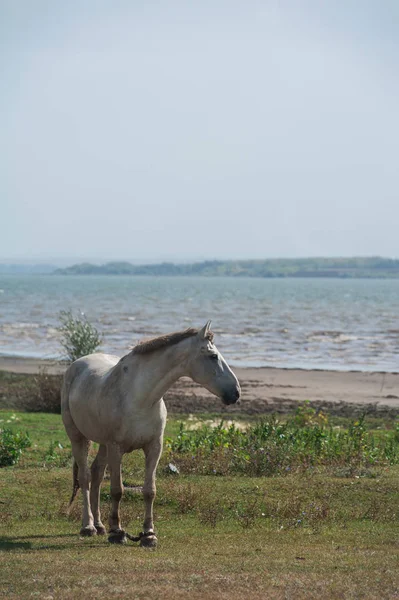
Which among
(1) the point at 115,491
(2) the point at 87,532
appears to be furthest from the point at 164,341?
(2) the point at 87,532

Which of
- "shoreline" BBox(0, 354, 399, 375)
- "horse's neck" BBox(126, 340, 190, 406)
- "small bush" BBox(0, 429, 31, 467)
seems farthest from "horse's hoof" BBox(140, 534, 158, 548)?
"shoreline" BBox(0, 354, 399, 375)

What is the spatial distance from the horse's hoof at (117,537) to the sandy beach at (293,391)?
58.3ft

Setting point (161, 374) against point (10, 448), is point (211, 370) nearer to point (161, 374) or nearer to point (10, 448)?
point (161, 374)

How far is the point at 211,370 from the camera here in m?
10.1

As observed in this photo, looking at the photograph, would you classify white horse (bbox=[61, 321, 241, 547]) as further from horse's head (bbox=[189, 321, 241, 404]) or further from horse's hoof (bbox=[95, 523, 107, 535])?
horse's hoof (bbox=[95, 523, 107, 535])

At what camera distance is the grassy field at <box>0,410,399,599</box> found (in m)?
8.22

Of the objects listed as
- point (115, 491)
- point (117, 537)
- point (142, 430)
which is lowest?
point (117, 537)

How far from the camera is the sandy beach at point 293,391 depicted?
29875 mm


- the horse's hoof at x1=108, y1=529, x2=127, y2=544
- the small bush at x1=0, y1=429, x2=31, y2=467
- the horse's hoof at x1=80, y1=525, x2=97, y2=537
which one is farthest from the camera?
the small bush at x1=0, y1=429, x2=31, y2=467

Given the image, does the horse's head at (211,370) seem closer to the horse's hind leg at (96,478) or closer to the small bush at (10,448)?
the horse's hind leg at (96,478)

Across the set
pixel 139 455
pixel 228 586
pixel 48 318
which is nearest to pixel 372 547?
pixel 228 586

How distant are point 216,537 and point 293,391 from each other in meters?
23.7

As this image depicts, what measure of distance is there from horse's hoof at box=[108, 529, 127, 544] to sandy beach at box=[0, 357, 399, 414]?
1777cm

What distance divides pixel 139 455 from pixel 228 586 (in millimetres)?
8563
